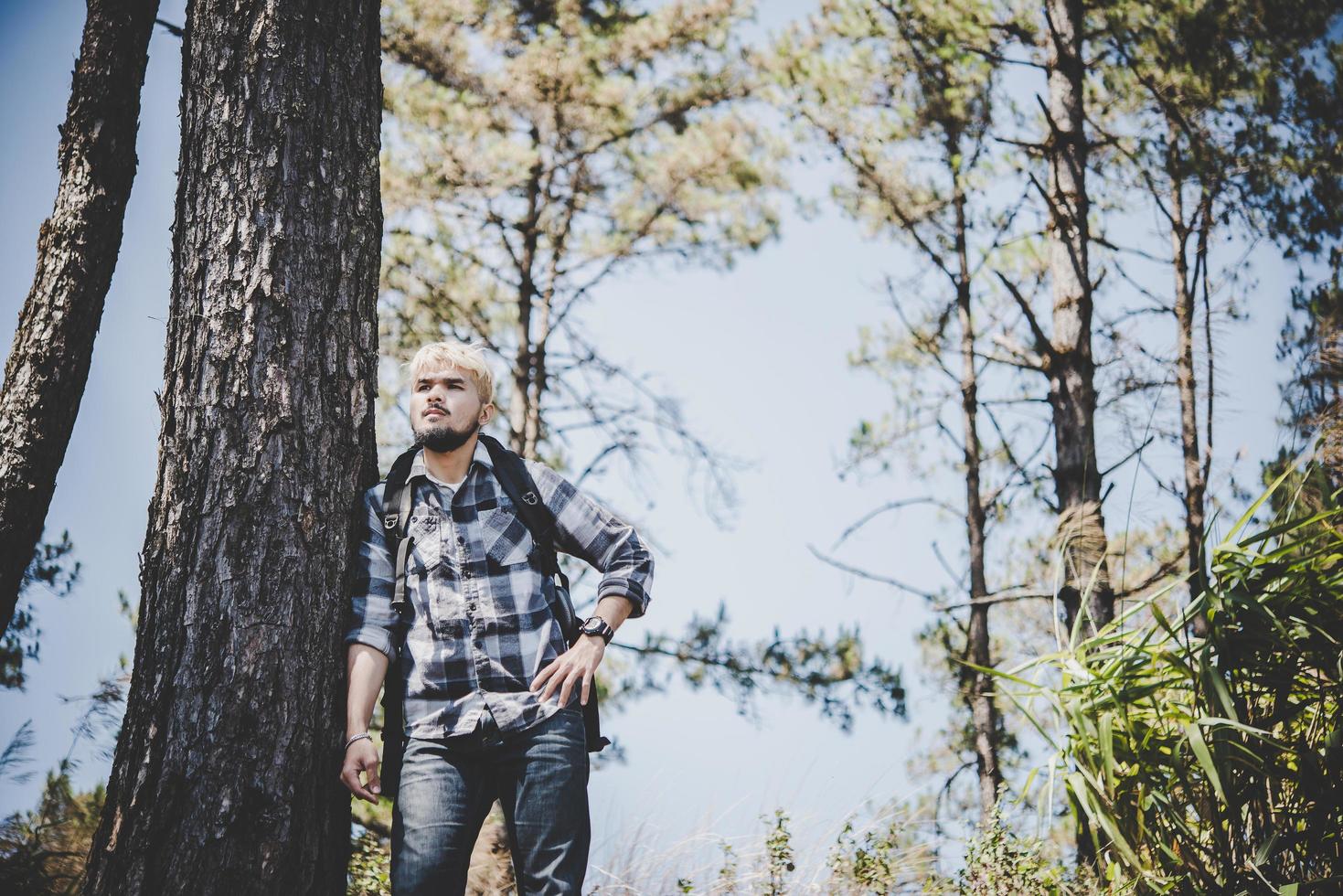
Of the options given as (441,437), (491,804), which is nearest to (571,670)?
(491,804)

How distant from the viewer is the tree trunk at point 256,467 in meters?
2.13

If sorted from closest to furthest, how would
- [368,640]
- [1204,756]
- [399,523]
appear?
[1204,756], [368,640], [399,523]

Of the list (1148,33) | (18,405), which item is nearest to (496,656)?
(18,405)

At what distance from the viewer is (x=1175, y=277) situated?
314 inches

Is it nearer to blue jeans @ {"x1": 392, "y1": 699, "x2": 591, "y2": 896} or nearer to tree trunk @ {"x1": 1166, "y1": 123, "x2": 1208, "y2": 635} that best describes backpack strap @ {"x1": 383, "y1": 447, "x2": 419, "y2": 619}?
blue jeans @ {"x1": 392, "y1": 699, "x2": 591, "y2": 896}

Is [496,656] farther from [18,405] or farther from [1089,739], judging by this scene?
[18,405]

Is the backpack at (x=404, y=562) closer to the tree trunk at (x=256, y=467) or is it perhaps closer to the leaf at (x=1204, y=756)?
the tree trunk at (x=256, y=467)

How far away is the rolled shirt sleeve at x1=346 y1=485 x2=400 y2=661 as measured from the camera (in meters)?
2.35

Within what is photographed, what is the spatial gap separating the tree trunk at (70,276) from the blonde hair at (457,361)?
208cm

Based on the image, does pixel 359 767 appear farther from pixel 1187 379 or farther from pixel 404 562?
pixel 1187 379

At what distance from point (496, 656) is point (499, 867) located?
12.1ft

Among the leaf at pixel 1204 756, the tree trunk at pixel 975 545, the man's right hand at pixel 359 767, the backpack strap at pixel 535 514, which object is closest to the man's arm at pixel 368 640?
the man's right hand at pixel 359 767

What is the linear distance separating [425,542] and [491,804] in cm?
68

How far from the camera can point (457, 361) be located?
254 centimetres
